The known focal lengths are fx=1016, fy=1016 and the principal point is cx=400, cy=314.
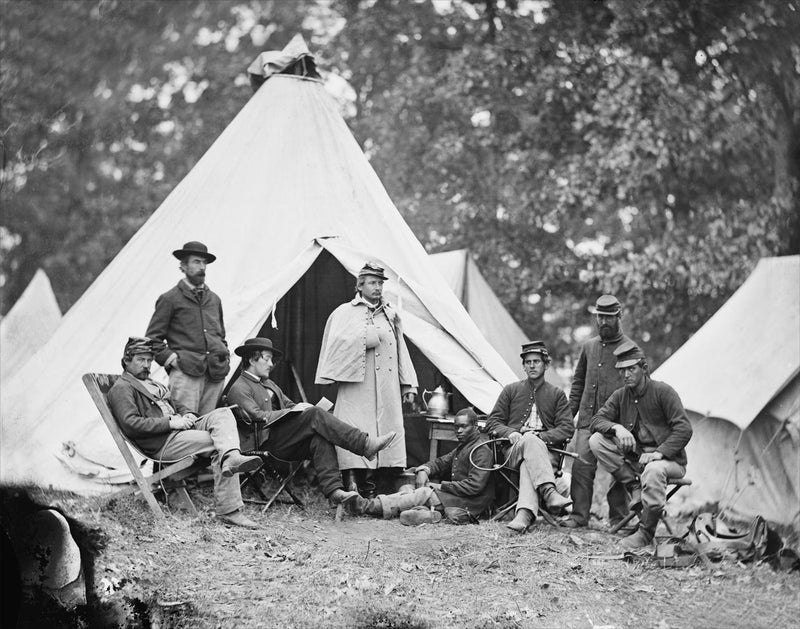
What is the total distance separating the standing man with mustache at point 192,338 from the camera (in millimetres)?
6426

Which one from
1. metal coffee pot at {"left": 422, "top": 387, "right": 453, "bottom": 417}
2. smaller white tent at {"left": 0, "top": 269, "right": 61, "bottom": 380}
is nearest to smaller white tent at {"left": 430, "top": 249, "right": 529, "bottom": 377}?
metal coffee pot at {"left": 422, "top": 387, "right": 453, "bottom": 417}

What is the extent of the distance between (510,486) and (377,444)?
1.01 meters

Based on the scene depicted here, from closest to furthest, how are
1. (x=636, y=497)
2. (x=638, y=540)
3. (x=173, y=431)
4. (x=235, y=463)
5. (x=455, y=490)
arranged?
(x=235, y=463) → (x=638, y=540) → (x=173, y=431) → (x=636, y=497) → (x=455, y=490)

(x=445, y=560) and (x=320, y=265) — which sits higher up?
(x=320, y=265)

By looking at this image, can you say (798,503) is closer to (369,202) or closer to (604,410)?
(604,410)

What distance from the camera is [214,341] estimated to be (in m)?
6.53

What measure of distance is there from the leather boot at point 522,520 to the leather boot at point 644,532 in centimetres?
58

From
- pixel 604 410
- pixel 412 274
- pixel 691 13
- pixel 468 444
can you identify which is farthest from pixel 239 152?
pixel 691 13

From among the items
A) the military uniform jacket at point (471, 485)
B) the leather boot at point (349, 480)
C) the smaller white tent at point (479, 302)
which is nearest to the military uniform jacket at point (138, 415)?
the leather boot at point (349, 480)

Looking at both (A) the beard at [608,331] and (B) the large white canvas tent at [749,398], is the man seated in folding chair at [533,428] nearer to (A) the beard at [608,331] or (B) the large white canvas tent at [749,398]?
(A) the beard at [608,331]

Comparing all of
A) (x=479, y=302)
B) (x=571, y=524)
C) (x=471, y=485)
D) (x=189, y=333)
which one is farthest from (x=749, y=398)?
(x=189, y=333)

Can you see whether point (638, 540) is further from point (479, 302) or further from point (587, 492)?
point (479, 302)

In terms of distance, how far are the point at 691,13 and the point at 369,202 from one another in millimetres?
5541

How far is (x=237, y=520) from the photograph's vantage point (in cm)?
572
